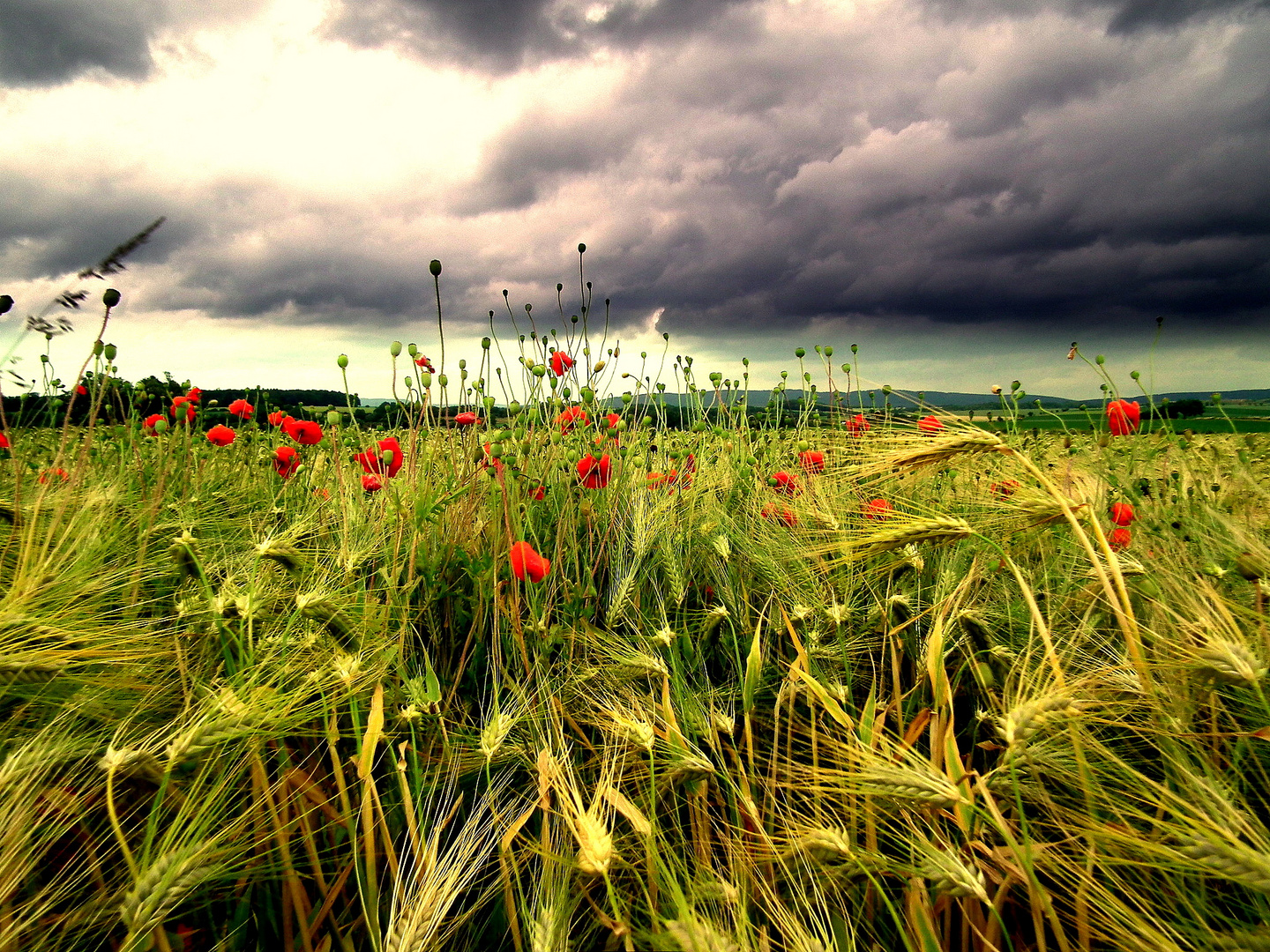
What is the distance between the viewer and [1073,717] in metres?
0.98

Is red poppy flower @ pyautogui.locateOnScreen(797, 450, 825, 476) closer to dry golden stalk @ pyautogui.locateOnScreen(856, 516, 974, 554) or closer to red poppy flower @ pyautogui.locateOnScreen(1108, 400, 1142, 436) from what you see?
dry golden stalk @ pyautogui.locateOnScreen(856, 516, 974, 554)

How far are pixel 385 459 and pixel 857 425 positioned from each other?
1.74 metres

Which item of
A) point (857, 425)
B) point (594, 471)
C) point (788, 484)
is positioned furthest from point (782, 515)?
point (594, 471)

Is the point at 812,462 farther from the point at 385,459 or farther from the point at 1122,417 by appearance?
the point at 385,459

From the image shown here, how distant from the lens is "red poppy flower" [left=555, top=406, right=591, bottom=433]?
2395 millimetres

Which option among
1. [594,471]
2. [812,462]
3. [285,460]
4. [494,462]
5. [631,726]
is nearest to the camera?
[631,726]

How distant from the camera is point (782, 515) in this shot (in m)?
2.07

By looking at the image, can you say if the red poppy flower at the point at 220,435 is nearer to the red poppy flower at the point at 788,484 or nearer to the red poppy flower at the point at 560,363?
the red poppy flower at the point at 560,363

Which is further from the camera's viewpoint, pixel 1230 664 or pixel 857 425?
pixel 857 425

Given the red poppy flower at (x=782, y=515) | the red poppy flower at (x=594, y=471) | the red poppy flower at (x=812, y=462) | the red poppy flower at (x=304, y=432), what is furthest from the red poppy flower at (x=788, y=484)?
the red poppy flower at (x=304, y=432)

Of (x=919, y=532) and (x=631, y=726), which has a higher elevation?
(x=919, y=532)

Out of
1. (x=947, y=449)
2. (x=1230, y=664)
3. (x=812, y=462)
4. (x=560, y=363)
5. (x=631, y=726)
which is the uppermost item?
(x=560, y=363)

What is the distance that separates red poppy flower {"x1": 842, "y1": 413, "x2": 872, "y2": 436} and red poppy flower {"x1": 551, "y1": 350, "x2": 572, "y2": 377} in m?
1.14

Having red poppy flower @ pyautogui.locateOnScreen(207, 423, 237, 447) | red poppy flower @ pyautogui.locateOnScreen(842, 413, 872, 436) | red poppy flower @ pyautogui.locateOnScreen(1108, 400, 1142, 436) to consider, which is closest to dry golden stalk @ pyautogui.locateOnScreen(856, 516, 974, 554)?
red poppy flower @ pyautogui.locateOnScreen(842, 413, 872, 436)
